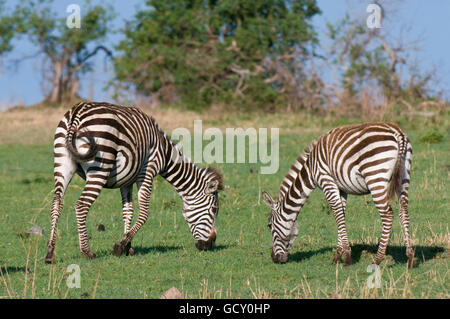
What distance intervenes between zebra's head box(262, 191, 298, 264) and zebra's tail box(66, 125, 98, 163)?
2.26 meters

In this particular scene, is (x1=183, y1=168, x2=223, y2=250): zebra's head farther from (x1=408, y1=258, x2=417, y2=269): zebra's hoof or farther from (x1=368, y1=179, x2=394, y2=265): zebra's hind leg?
(x1=408, y1=258, x2=417, y2=269): zebra's hoof

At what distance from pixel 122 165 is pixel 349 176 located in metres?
2.92

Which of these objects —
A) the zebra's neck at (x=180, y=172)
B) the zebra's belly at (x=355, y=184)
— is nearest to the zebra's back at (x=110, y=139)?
the zebra's neck at (x=180, y=172)

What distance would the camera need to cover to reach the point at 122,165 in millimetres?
9172

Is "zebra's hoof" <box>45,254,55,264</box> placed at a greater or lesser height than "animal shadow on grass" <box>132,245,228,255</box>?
greater

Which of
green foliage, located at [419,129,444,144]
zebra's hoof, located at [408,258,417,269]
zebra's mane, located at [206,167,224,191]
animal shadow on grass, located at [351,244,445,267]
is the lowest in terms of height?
animal shadow on grass, located at [351,244,445,267]

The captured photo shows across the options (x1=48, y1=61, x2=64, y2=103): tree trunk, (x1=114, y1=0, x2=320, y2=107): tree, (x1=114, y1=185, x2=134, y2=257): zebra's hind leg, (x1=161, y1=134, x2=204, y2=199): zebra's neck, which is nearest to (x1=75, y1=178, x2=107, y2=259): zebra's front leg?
(x1=114, y1=185, x2=134, y2=257): zebra's hind leg

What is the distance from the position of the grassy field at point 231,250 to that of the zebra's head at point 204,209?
0.89 feet

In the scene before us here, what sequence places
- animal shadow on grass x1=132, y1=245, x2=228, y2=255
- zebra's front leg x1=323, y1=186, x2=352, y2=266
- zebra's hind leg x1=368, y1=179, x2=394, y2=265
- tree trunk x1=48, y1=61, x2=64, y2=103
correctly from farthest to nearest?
tree trunk x1=48, y1=61, x2=64, y2=103
animal shadow on grass x1=132, y1=245, x2=228, y2=255
zebra's front leg x1=323, y1=186, x2=352, y2=266
zebra's hind leg x1=368, y1=179, x2=394, y2=265

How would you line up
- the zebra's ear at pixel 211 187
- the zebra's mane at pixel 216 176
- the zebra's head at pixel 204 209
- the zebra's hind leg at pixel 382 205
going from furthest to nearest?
the zebra's mane at pixel 216 176
the zebra's ear at pixel 211 187
the zebra's head at pixel 204 209
the zebra's hind leg at pixel 382 205

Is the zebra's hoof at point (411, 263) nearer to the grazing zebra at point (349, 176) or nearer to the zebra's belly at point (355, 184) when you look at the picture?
the grazing zebra at point (349, 176)

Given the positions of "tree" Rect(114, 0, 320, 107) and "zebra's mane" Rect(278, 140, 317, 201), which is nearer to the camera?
"zebra's mane" Rect(278, 140, 317, 201)

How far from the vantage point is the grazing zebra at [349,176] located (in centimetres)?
803

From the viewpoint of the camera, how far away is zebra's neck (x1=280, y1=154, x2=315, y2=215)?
8.95 m
